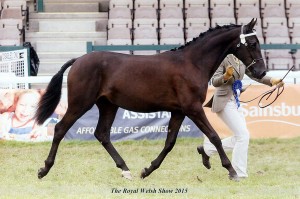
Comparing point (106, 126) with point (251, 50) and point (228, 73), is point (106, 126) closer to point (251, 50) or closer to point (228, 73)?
point (228, 73)

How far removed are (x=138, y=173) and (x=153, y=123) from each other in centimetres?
357

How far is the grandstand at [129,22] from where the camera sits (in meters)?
20.8

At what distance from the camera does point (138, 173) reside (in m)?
10.5

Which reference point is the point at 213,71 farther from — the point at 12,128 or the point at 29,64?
the point at 29,64

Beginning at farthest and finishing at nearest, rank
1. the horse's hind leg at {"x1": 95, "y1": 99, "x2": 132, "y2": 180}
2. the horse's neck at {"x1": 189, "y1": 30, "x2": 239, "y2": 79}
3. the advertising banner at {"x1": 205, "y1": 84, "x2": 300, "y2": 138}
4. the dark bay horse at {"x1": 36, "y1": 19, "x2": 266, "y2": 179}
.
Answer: the advertising banner at {"x1": 205, "y1": 84, "x2": 300, "y2": 138}, the horse's hind leg at {"x1": 95, "y1": 99, "x2": 132, "y2": 180}, the horse's neck at {"x1": 189, "y1": 30, "x2": 239, "y2": 79}, the dark bay horse at {"x1": 36, "y1": 19, "x2": 266, "y2": 179}

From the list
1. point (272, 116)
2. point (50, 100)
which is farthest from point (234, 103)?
point (272, 116)

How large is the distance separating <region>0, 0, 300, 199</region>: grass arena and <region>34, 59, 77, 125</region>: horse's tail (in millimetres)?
13

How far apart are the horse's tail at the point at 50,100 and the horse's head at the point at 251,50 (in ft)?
7.35

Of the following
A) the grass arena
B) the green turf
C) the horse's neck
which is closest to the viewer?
the green turf

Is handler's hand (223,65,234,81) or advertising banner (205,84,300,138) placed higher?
handler's hand (223,65,234,81)

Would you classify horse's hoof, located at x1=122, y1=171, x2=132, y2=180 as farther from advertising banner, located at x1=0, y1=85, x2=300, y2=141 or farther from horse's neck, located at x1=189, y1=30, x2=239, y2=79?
advertising banner, located at x1=0, y1=85, x2=300, y2=141

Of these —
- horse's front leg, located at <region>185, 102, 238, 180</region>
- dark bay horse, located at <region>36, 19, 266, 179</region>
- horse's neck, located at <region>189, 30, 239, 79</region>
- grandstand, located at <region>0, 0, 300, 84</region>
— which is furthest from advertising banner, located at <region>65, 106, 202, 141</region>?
grandstand, located at <region>0, 0, 300, 84</region>

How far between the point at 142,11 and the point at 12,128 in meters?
8.68

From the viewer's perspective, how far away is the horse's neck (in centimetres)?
974
